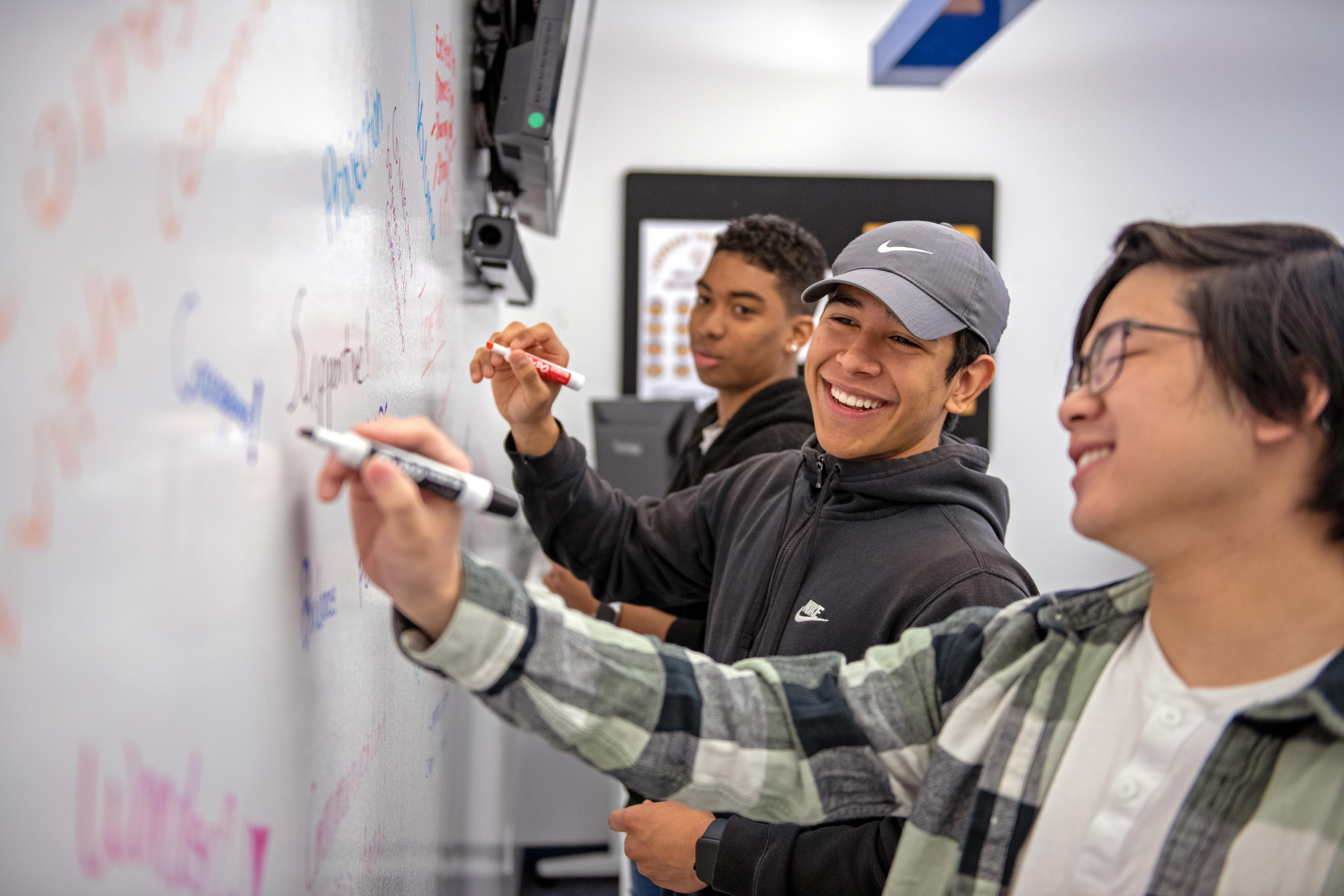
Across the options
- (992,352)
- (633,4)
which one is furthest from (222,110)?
(633,4)

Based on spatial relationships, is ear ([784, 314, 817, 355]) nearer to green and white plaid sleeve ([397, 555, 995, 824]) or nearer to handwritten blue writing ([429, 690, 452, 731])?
handwritten blue writing ([429, 690, 452, 731])

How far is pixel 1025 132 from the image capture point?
3014 mm

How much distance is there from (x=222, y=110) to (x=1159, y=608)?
0.65 meters

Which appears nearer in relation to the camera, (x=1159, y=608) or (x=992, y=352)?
(x=1159, y=608)

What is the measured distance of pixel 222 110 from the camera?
17.7 inches

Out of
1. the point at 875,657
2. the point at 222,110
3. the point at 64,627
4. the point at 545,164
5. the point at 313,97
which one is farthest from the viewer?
the point at 545,164

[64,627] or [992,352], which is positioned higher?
[992,352]

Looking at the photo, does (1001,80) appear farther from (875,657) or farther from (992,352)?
(875,657)

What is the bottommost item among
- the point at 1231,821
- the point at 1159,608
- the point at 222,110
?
the point at 1231,821

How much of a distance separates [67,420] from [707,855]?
790 mm

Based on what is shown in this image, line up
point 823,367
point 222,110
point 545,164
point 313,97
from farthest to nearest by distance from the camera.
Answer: point 545,164 → point 823,367 → point 313,97 → point 222,110

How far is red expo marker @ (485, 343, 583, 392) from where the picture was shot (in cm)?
107

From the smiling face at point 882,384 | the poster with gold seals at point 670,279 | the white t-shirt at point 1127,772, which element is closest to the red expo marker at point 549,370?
the smiling face at point 882,384

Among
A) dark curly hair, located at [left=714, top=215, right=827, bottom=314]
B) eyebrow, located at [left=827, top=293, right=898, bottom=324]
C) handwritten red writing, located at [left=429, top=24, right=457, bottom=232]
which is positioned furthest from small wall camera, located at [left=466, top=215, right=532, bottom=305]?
eyebrow, located at [left=827, top=293, right=898, bottom=324]
